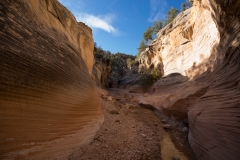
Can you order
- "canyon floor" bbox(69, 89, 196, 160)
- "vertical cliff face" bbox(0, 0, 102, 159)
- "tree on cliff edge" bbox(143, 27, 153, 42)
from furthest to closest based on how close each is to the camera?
"tree on cliff edge" bbox(143, 27, 153, 42) → "canyon floor" bbox(69, 89, 196, 160) → "vertical cliff face" bbox(0, 0, 102, 159)

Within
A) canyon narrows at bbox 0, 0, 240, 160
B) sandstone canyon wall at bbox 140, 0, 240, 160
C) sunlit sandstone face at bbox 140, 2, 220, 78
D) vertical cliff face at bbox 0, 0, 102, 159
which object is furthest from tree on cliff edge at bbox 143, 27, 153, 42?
vertical cliff face at bbox 0, 0, 102, 159

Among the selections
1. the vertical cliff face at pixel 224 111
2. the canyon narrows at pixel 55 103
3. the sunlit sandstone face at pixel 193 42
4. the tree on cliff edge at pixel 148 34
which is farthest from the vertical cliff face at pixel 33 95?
the tree on cliff edge at pixel 148 34

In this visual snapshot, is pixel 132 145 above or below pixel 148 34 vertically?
below

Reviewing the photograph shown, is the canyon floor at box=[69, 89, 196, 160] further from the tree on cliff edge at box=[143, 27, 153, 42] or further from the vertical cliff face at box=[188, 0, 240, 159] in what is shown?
the tree on cliff edge at box=[143, 27, 153, 42]

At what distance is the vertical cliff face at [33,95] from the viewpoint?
77.5 inches

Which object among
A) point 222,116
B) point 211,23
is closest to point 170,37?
point 211,23

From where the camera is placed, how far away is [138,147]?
10.4 ft

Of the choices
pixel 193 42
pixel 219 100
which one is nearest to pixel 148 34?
pixel 193 42

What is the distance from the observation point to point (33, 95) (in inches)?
92.6

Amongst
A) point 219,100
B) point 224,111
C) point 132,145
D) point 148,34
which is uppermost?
point 148,34

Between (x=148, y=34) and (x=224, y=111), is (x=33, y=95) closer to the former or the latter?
(x=224, y=111)

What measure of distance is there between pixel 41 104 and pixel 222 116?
4.14 m

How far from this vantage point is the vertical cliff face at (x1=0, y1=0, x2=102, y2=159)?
Result: 1.97 m

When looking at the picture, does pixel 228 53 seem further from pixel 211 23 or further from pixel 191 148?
pixel 211 23
